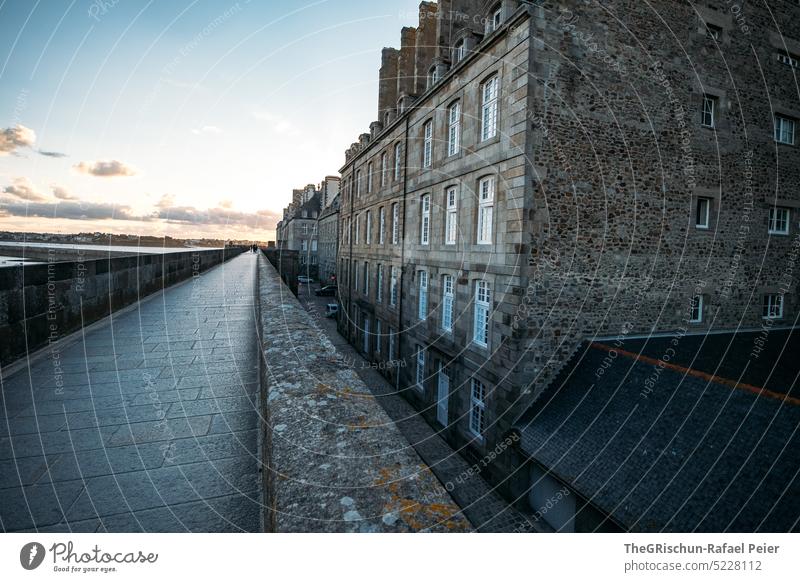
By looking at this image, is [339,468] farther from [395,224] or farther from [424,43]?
[424,43]

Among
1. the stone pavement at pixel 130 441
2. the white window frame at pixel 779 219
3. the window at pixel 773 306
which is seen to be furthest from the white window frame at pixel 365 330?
the white window frame at pixel 779 219

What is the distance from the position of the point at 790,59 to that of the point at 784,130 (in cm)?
308

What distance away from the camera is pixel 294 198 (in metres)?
84.2

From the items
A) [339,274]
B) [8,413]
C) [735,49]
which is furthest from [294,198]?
[8,413]

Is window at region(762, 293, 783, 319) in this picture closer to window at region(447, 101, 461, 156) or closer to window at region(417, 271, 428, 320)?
window at region(417, 271, 428, 320)

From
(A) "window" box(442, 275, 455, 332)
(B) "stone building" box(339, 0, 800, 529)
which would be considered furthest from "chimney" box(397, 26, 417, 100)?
(A) "window" box(442, 275, 455, 332)

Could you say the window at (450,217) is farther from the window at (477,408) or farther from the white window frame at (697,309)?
the white window frame at (697,309)

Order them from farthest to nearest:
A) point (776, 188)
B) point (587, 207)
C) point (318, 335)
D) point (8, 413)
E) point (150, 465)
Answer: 1. point (776, 188)
2. point (587, 207)
3. point (318, 335)
4. point (8, 413)
5. point (150, 465)

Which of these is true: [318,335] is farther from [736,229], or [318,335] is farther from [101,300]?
[736,229]

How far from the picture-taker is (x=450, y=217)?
50.8 ft

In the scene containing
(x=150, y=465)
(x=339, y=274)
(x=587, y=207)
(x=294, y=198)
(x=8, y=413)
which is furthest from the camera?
(x=294, y=198)

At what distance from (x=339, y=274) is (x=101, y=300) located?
2809cm

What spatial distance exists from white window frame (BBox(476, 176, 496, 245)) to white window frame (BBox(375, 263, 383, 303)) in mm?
11103

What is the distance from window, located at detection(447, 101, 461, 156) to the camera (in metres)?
14.8
